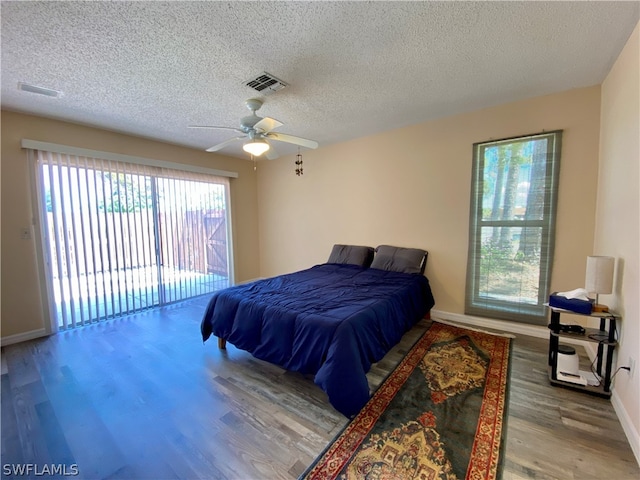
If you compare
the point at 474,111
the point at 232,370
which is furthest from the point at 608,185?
the point at 232,370

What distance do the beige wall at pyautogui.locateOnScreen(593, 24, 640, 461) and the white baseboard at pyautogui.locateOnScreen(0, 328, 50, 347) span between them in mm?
5100

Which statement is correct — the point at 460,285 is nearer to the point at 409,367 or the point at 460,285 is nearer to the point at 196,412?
the point at 409,367

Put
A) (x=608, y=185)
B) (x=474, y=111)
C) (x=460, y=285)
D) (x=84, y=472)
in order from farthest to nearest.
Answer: (x=460, y=285) < (x=474, y=111) < (x=608, y=185) < (x=84, y=472)

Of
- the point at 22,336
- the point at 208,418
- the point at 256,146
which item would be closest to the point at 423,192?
the point at 256,146

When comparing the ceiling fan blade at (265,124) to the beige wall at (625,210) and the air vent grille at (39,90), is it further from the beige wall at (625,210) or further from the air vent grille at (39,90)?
the beige wall at (625,210)

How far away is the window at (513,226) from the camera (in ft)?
8.96

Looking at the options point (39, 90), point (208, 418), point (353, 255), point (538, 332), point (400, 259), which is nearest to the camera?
point (208, 418)

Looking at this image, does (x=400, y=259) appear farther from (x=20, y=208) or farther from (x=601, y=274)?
(x=20, y=208)

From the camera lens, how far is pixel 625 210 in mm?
1803

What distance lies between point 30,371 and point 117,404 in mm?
1137

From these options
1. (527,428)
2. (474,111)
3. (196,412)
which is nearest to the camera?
(527,428)

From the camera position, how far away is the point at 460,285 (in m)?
3.27

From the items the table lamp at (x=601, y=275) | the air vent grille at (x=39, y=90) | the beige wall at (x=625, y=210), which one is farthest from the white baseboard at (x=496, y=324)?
the air vent grille at (x=39, y=90)

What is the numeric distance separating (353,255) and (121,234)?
10.4 feet
